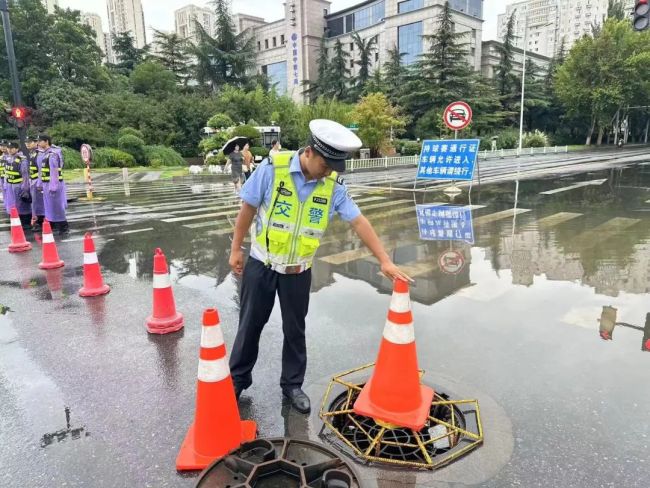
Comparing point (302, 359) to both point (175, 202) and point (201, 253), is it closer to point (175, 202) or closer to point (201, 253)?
point (201, 253)

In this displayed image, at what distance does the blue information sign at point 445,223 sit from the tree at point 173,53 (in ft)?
150

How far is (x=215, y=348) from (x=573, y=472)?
6.62 ft

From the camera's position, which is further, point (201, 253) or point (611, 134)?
point (611, 134)

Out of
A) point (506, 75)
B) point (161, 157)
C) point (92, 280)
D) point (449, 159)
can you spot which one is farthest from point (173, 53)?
point (92, 280)

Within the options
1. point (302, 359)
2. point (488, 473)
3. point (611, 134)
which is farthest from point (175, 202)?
point (611, 134)

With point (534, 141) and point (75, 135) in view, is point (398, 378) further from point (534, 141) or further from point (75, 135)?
point (534, 141)

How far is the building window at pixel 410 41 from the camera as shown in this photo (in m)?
64.4

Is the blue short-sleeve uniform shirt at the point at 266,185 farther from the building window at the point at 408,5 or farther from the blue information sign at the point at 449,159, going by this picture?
the building window at the point at 408,5

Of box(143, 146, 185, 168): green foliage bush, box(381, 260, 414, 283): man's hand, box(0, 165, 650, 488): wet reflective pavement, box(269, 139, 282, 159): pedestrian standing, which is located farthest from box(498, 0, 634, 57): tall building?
box(381, 260, 414, 283): man's hand

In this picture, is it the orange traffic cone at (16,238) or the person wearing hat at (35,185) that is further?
the person wearing hat at (35,185)

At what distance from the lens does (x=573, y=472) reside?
2.49 meters

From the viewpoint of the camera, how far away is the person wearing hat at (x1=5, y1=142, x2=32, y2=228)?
1012 cm

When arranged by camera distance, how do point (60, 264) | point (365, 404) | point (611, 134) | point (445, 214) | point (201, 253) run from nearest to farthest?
point (365, 404)
point (60, 264)
point (201, 253)
point (445, 214)
point (611, 134)

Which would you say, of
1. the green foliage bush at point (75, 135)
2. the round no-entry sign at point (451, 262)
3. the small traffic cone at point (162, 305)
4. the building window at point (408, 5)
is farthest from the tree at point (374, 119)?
the building window at point (408, 5)
